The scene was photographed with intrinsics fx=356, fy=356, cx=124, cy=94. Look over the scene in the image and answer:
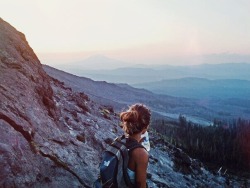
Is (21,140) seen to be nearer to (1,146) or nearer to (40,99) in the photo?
(1,146)

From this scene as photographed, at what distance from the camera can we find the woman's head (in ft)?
24.1

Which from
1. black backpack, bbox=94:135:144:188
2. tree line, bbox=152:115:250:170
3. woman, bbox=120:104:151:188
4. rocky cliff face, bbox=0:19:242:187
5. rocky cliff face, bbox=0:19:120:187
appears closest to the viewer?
woman, bbox=120:104:151:188

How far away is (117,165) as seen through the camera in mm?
7320

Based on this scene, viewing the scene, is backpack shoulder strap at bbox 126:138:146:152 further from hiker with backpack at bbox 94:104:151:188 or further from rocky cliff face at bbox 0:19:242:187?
rocky cliff face at bbox 0:19:242:187

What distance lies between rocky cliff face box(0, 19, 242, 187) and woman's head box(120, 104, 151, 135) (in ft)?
14.9

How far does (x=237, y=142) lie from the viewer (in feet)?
390

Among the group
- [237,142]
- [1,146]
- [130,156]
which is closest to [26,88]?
[1,146]

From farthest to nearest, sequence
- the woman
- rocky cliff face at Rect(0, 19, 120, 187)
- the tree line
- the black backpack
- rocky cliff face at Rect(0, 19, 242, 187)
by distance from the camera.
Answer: the tree line < rocky cliff face at Rect(0, 19, 242, 187) < rocky cliff face at Rect(0, 19, 120, 187) < the black backpack < the woman

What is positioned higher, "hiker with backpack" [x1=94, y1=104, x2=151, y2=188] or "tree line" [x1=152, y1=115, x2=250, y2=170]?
"hiker with backpack" [x1=94, y1=104, x2=151, y2=188]

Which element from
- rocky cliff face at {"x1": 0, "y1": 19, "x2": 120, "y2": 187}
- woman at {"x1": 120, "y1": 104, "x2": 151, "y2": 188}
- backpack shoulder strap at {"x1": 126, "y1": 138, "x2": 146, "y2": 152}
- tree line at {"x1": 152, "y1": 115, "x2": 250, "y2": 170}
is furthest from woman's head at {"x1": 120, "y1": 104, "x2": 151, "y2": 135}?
tree line at {"x1": 152, "y1": 115, "x2": 250, "y2": 170}

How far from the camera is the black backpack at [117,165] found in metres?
7.24

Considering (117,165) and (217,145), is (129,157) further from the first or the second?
(217,145)

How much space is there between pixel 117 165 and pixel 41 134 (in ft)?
21.8

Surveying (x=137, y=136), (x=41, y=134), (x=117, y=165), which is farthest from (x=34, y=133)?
(x=137, y=136)
